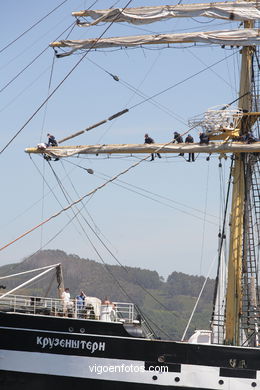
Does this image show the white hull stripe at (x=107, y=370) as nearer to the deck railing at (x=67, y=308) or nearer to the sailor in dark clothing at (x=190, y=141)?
the deck railing at (x=67, y=308)

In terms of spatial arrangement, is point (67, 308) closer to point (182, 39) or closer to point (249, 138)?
point (249, 138)

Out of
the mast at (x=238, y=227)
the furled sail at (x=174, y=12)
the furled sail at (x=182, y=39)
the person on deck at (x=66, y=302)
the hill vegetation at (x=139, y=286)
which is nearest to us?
the person on deck at (x=66, y=302)

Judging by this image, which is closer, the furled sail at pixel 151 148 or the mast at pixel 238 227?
the mast at pixel 238 227

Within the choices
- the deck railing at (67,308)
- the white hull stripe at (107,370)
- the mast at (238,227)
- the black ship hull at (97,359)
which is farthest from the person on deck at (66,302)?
the mast at (238,227)

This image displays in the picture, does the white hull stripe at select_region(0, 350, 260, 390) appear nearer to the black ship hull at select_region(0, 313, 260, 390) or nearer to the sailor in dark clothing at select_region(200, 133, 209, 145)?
the black ship hull at select_region(0, 313, 260, 390)

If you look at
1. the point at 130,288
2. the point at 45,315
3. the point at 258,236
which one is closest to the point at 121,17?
the point at 258,236

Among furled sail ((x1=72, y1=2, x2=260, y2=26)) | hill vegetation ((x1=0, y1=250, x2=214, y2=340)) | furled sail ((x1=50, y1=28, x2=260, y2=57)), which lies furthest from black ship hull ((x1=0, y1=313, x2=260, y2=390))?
hill vegetation ((x1=0, y1=250, x2=214, y2=340))

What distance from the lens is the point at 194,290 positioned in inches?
6649

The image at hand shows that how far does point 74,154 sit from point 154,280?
132 meters

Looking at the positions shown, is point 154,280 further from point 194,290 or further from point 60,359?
point 60,359

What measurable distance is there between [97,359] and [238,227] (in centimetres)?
967

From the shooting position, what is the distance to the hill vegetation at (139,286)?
131462 mm

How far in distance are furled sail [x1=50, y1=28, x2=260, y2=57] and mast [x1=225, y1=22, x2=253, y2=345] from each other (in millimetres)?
1716

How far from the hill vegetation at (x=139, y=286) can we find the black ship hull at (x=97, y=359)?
73.3m
